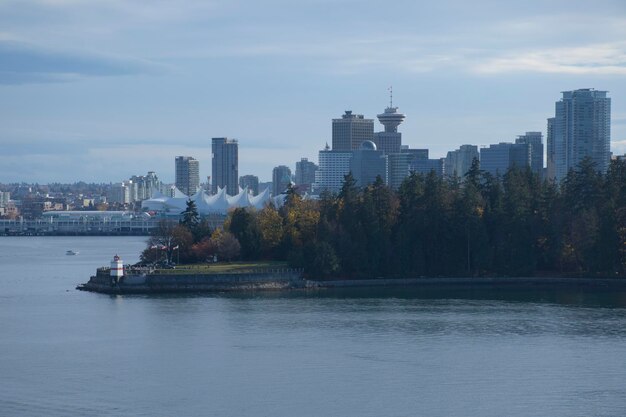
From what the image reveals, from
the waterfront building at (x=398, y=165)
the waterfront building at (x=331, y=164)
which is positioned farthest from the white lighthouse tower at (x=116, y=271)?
the waterfront building at (x=331, y=164)

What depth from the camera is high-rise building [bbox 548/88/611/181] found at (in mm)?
143000

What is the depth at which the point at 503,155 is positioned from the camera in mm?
147000

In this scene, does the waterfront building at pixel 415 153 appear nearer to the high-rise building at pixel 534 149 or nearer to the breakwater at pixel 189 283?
the high-rise building at pixel 534 149

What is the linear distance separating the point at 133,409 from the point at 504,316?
55.9ft

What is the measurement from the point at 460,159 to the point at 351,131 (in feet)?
99.8

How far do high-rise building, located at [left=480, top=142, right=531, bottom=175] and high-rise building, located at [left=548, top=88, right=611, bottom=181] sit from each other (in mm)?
3586

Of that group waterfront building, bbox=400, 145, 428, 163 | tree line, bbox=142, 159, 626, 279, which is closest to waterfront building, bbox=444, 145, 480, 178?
waterfront building, bbox=400, 145, 428, 163

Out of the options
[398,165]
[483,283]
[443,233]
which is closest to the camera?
[483,283]

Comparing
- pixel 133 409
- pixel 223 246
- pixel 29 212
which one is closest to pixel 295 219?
pixel 223 246

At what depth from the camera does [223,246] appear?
172 ft

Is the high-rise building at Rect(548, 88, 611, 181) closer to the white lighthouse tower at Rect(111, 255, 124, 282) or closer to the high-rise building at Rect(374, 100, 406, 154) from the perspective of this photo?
the high-rise building at Rect(374, 100, 406, 154)

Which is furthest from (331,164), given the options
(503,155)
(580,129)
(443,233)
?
(443,233)

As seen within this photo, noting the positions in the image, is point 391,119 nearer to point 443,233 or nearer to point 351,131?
point 351,131

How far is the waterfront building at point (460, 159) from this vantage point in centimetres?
16225
